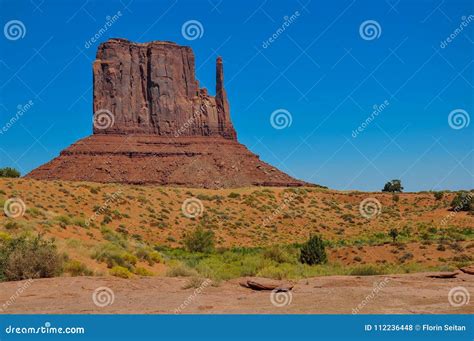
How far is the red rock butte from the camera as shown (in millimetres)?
96000

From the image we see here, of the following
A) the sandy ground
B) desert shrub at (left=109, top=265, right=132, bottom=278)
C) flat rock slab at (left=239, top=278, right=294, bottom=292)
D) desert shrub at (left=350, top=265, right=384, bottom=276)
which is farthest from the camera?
desert shrub at (left=350, top=265, right=384, bottom=276)

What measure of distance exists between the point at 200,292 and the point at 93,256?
842 centimetres

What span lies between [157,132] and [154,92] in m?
9.18

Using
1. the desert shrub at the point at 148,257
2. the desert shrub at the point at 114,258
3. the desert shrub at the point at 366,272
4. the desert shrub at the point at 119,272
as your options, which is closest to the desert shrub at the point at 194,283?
the desert shrub at the point at 119,272

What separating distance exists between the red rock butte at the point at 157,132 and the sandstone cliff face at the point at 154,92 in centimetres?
19

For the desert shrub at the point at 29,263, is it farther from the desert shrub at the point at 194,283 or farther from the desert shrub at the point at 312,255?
the desert shrub at the point at 312,255

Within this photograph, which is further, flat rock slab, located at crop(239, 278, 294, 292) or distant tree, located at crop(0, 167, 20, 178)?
distant tree, located at crop(0, 167, 20, 178)

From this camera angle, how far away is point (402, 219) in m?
59.6

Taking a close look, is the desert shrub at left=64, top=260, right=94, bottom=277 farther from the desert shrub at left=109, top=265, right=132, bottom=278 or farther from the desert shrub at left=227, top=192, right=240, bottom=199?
the desert shrub at left=227, top=192, right=240, bottom=199

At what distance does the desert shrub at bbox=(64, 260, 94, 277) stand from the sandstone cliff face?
94.0 metres

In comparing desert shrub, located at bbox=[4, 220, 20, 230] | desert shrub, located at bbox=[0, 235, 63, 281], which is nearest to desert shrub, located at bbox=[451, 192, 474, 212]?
desert shrub, located at bbox=[4, 220, 20, 230]

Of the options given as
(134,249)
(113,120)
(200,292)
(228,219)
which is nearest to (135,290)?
(200,292)

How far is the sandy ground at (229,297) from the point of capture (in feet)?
45.6

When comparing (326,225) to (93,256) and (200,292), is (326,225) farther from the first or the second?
(200,292)
